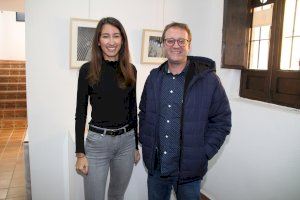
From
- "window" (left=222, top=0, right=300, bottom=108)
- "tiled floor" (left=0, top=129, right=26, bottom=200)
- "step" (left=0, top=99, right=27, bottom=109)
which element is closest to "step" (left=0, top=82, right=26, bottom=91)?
"step" (left=0, top=99, right=27, bottom=109)

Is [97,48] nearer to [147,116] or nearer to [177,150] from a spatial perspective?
[147,116]

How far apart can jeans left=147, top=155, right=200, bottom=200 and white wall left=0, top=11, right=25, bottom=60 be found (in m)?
8.81

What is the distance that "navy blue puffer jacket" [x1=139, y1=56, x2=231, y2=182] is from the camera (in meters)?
1.64

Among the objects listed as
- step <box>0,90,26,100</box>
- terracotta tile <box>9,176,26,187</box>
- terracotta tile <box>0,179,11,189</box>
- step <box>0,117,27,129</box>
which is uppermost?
step <box>0,90,26,100</box>

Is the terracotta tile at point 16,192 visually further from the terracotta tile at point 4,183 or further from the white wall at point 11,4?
the white wall at point 11,4

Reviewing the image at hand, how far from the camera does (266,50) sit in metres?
2.54

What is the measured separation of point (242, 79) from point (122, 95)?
1.49 metres

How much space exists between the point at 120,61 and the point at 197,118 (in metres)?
0.60

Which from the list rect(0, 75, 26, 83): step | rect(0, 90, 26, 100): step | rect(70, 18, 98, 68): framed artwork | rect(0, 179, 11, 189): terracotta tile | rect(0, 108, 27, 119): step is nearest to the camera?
rect(70, 18, 98, 68): framed artwork

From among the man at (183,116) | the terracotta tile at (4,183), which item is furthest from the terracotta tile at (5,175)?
the man at (183,116)

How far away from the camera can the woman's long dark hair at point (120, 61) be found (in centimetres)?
168

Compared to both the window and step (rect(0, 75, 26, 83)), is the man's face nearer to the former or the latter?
the window

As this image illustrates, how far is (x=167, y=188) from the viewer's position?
1871 mm

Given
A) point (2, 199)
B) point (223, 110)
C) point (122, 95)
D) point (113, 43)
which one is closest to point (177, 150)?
point (223, 110)
